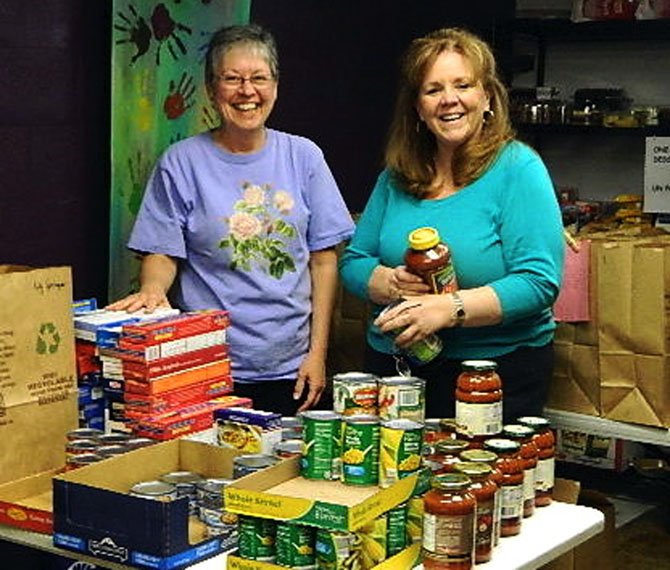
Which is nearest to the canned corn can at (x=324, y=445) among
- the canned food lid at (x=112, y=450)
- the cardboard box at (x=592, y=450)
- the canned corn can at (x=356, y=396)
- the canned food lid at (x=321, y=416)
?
the canned food lid at (x=321, y=416)

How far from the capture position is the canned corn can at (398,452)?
194 centimetres

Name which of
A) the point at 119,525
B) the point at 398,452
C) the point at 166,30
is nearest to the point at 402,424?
the point at 398,452

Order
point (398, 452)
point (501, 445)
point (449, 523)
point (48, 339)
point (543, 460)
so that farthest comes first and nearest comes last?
point (48, 339)
point (543, 460)
point (501, 445)
point (398, 452)
point (449, 523)

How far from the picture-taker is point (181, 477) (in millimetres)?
2328

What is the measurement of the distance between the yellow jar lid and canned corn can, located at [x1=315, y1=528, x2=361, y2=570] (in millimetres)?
797

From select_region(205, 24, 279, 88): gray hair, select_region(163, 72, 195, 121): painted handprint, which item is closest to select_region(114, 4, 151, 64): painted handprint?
select_region(163, 72, 195, 121): painted handprint

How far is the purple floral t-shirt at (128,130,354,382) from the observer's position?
9.67 feet

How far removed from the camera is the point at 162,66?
3529 millimetres

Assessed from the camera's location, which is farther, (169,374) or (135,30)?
(135,30)

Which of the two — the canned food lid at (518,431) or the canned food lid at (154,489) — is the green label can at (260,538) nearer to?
the canned food lid at (154,489)

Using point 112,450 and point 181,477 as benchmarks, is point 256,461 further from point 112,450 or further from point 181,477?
point 112,450

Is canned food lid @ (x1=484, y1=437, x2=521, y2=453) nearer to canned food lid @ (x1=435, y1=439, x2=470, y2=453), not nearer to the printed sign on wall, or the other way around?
canned food lid @ (x1=435, y1=439, x2=470, y2=453)

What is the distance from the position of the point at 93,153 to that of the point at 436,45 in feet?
3.74

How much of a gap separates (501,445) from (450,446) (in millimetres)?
87
